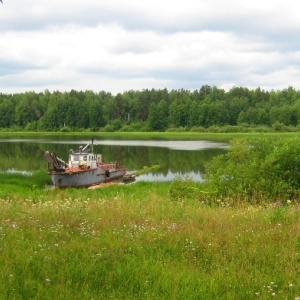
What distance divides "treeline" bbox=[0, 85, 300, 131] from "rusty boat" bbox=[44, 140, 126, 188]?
9947cm

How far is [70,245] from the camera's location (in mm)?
7570

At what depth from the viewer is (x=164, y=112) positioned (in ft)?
539

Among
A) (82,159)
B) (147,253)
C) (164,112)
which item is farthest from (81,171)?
(164,112)

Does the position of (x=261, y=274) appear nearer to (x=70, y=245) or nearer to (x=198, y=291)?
(x=198, y=291)

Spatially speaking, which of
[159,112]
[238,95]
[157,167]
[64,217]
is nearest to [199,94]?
[238,95]

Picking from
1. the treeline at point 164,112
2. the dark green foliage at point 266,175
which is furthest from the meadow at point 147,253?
the treeline at point 164,112

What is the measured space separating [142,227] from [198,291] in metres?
3.02

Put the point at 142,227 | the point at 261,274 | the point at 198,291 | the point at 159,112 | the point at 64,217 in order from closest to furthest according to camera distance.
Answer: the point at 198,291 < the point at 261,274 < the point at 142,227 < the point at 64,217 < the point at 159,112

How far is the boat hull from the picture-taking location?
34.7 m

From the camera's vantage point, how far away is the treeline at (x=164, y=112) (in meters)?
149

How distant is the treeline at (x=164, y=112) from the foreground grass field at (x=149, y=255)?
128211 millimetres

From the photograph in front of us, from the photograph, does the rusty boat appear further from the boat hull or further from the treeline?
the treeline

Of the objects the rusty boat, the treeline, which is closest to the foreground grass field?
the rusty boat

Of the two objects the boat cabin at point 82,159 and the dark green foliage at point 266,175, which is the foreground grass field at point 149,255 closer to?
the dark green foliage at point 266,175
